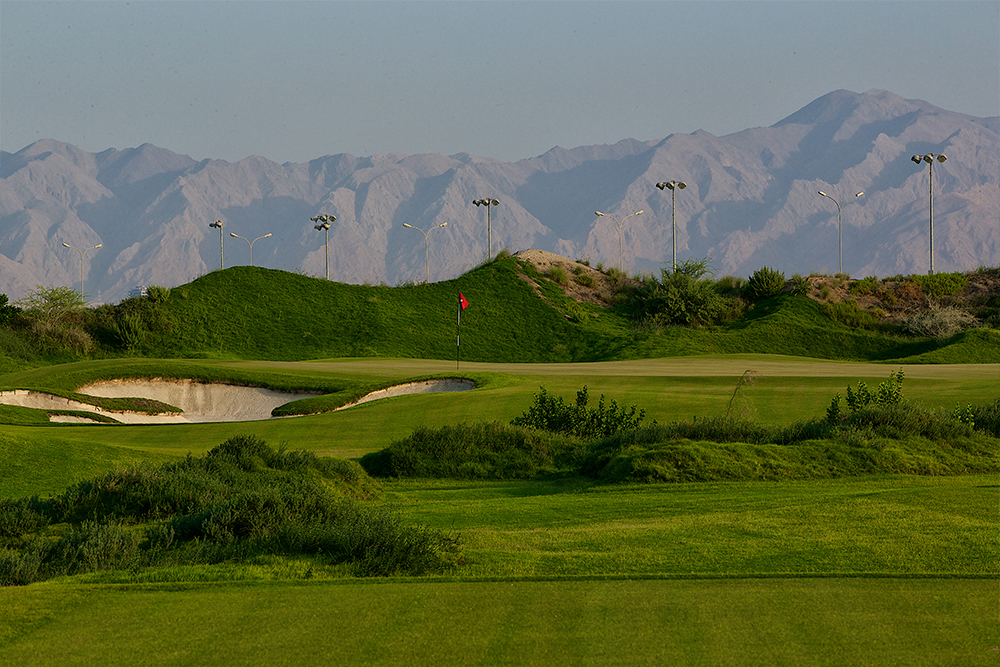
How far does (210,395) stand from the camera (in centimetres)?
3388

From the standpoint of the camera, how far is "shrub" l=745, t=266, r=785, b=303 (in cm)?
5941

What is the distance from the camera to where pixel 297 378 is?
1318 inches

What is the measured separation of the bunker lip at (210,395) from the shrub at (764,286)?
33060mm

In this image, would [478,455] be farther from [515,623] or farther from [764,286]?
[764,286]

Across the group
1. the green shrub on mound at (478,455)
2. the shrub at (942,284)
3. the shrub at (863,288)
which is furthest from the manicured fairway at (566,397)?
the shrub at (942,284)

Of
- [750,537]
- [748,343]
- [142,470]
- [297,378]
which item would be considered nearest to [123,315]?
[297,378]

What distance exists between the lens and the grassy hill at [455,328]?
51.4 m

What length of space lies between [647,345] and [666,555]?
43490 mm

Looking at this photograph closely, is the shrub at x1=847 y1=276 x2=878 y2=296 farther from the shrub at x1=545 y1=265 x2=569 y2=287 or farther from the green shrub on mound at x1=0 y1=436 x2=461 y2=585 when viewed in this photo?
the green shrub on mound at x1=0 y1=436 x2=461 y2=585

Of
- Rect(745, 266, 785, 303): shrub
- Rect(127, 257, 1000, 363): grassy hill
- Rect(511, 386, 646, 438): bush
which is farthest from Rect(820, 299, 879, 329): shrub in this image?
Rect(511, 386, 646, 438): bush

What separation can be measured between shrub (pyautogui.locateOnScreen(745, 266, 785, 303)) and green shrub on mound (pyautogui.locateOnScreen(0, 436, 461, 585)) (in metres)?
51.3

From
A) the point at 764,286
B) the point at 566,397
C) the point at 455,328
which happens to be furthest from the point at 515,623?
the point at 764,286

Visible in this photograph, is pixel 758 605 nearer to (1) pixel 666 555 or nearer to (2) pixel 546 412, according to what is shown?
(1) pixel 666 555

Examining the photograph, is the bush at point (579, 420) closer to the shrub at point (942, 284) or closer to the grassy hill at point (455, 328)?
the grassy hill at point (455, 328)
